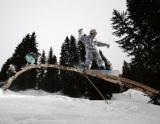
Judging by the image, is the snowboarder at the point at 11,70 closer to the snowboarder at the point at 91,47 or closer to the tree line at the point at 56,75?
the snowboarder at the point at 91,47

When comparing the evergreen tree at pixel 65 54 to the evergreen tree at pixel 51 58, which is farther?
the evergreen tree at pixel 51 58

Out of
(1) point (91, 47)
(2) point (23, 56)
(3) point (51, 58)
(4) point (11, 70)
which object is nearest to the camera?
(1) point (91, 47)

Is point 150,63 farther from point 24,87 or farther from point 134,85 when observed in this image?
point 24,87

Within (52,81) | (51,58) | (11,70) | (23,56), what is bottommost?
(52,81)

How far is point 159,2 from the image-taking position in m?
17.6

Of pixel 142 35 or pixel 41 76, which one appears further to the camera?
pixel 41 76

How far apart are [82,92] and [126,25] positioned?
78.2 feet

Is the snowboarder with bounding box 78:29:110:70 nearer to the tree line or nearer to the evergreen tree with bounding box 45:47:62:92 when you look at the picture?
the tree line

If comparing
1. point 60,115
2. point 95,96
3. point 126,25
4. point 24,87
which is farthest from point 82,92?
point 60,115

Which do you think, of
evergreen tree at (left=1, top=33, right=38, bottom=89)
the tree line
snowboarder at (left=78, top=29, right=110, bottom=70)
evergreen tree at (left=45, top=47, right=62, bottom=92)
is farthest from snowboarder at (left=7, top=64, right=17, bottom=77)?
evergreen tree at (left=45, top=47, right=62, bottom=92)

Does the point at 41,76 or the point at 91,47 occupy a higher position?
the point at 91,47

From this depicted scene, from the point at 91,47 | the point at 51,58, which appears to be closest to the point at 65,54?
the point at 51,58

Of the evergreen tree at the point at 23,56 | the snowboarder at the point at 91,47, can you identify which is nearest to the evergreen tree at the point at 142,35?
the snowboarder at the point at 91,47

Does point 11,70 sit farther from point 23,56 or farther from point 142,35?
point 23,56
